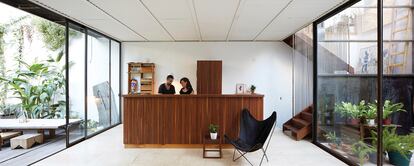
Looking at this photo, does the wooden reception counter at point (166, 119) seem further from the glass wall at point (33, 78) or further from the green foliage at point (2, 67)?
the green foliage at point (2, 67)

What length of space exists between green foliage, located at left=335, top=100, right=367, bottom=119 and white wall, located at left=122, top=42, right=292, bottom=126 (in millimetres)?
2893

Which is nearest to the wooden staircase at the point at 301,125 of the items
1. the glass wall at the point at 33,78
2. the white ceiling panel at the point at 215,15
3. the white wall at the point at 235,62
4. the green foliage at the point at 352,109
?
the white wall at the point at 235,62

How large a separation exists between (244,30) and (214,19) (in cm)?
127

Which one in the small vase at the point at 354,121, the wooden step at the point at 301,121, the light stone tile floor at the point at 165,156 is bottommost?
the light stone tile floor at the point at 165,156

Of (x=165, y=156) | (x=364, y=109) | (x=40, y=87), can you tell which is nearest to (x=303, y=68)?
(x=364, y=109)

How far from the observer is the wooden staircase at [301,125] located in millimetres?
5503

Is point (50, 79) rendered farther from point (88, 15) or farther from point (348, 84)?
point (348, 84)

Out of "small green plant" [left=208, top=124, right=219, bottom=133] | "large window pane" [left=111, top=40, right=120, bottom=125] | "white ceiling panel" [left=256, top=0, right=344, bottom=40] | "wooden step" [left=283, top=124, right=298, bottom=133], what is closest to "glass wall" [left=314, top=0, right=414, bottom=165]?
"white ceiling panel" [left=256, top=0, right=344, bottom=40]

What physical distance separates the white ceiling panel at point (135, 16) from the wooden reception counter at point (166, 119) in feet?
5.19

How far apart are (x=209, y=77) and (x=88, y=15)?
3453mm

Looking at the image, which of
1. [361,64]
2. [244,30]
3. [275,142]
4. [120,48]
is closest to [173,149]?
[275,142]

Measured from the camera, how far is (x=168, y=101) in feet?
15.8

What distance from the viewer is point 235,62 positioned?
732cm

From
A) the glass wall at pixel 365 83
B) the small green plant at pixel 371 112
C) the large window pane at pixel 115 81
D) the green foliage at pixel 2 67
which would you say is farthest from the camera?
the large window pane at pixel 115 81
